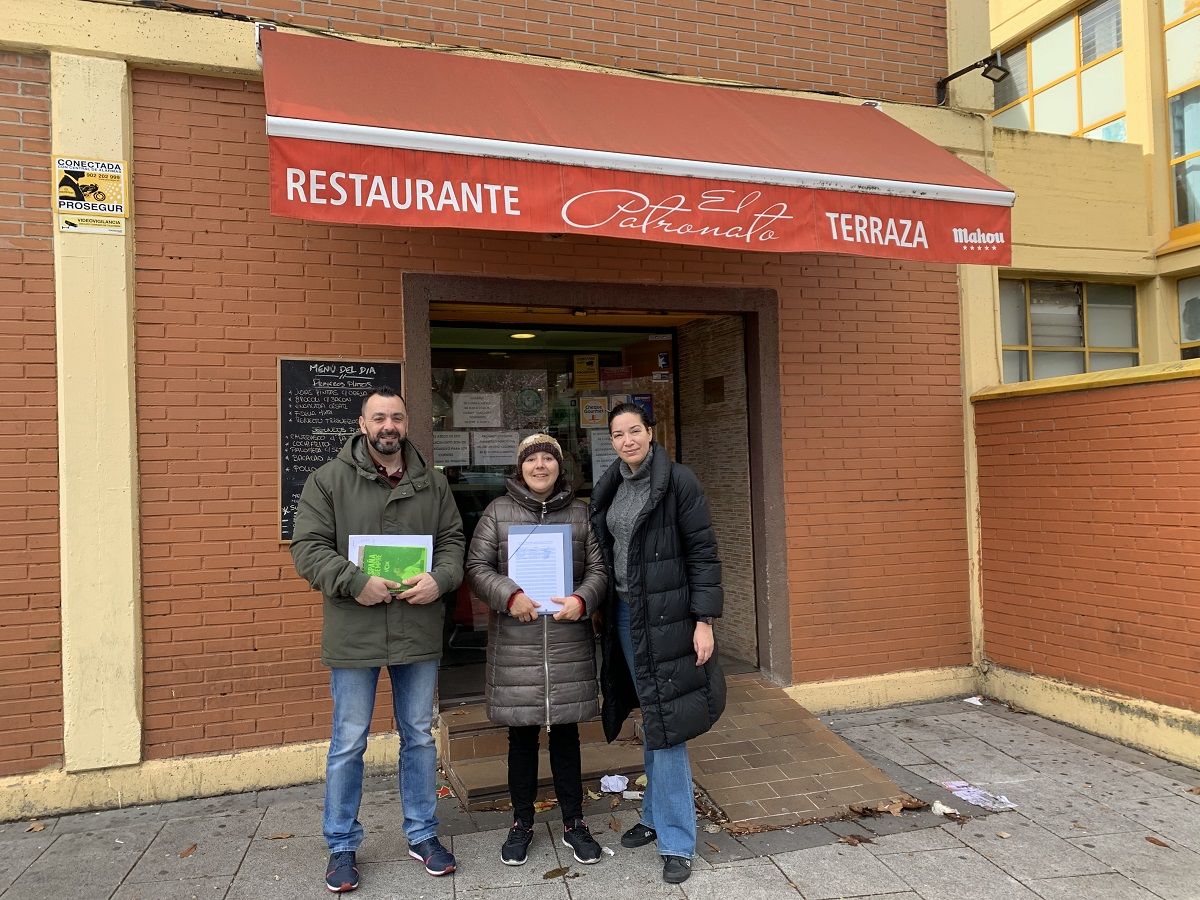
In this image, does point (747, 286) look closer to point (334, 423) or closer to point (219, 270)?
point (334, 423)

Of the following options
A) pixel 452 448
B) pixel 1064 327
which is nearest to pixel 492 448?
pixel 452 448

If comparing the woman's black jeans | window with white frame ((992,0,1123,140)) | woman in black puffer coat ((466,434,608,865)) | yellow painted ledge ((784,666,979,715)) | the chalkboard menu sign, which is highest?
window with white frame ((992,0,1123,140))

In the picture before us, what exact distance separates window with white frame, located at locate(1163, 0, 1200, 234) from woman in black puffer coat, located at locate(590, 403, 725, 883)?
6.28m

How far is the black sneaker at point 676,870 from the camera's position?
336 centimetres

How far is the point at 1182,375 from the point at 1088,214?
109 inches

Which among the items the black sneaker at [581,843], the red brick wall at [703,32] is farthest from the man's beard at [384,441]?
the red brick wall at [703,32]

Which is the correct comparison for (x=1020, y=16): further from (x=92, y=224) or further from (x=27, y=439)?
(x=27, y=439)

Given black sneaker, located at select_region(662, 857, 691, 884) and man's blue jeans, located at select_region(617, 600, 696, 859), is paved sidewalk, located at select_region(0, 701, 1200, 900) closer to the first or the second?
black sneaker, located at select_region(662, 857, 691, 884)

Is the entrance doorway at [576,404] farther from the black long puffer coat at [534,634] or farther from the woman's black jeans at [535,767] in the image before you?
the black long puffer coat at [534,634]

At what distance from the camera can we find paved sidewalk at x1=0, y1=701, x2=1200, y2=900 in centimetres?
333

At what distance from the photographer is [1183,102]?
7445mm

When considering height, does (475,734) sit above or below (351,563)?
below

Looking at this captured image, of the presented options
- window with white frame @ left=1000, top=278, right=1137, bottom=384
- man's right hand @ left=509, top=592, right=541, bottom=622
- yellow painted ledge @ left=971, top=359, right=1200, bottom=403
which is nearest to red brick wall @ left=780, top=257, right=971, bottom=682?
yellow painted ledge @ left=971, top=359, right=1200, bottom=403

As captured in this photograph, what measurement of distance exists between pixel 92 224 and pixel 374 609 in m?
2.68
